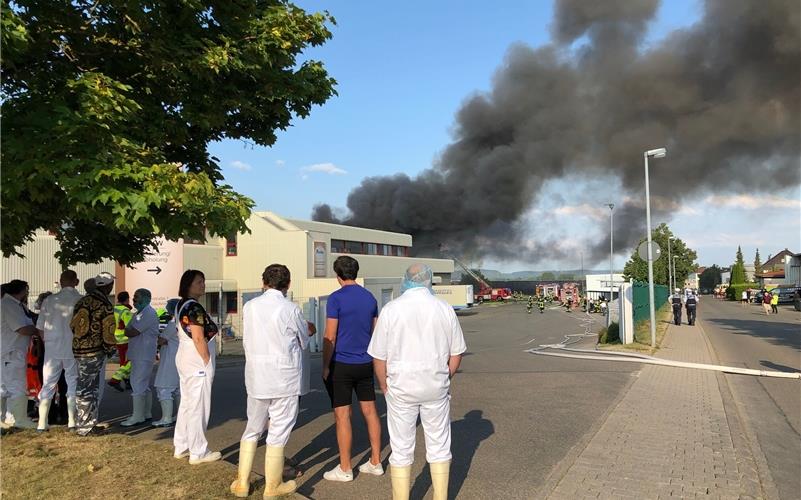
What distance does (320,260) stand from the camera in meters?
30.5

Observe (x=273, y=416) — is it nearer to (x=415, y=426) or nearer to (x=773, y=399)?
(x=415, y=426)

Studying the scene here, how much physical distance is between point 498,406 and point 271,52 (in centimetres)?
452

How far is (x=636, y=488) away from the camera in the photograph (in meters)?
3.87

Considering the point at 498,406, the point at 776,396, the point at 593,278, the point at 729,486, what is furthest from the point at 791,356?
the point at 593,278

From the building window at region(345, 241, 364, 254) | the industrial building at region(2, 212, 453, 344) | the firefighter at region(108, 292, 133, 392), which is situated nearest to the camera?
the firefighter at region(108, 292, 133, 392)

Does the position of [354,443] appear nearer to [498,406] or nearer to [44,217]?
[498,406]

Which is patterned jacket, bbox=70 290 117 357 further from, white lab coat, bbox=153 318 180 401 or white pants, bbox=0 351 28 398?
white pants, bbox=0 351 28 398

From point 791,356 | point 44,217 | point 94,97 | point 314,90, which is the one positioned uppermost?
point 314,90

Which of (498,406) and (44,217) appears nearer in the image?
(44,217)

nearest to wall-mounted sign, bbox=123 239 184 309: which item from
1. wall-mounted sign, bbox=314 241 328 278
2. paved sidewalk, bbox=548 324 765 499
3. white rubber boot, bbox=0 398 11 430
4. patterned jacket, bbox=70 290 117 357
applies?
wall-mounted sign, bbox=314 241 328 278

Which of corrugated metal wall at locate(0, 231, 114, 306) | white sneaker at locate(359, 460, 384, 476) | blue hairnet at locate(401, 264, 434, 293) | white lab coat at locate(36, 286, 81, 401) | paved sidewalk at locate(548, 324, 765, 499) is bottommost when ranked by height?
paved sidewalk at locate(548, 324, 765, 499)

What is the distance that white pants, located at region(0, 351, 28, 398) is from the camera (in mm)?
5188

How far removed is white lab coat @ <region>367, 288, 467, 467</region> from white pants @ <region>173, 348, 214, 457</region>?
5.48ft

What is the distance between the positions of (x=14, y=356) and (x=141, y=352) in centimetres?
109
